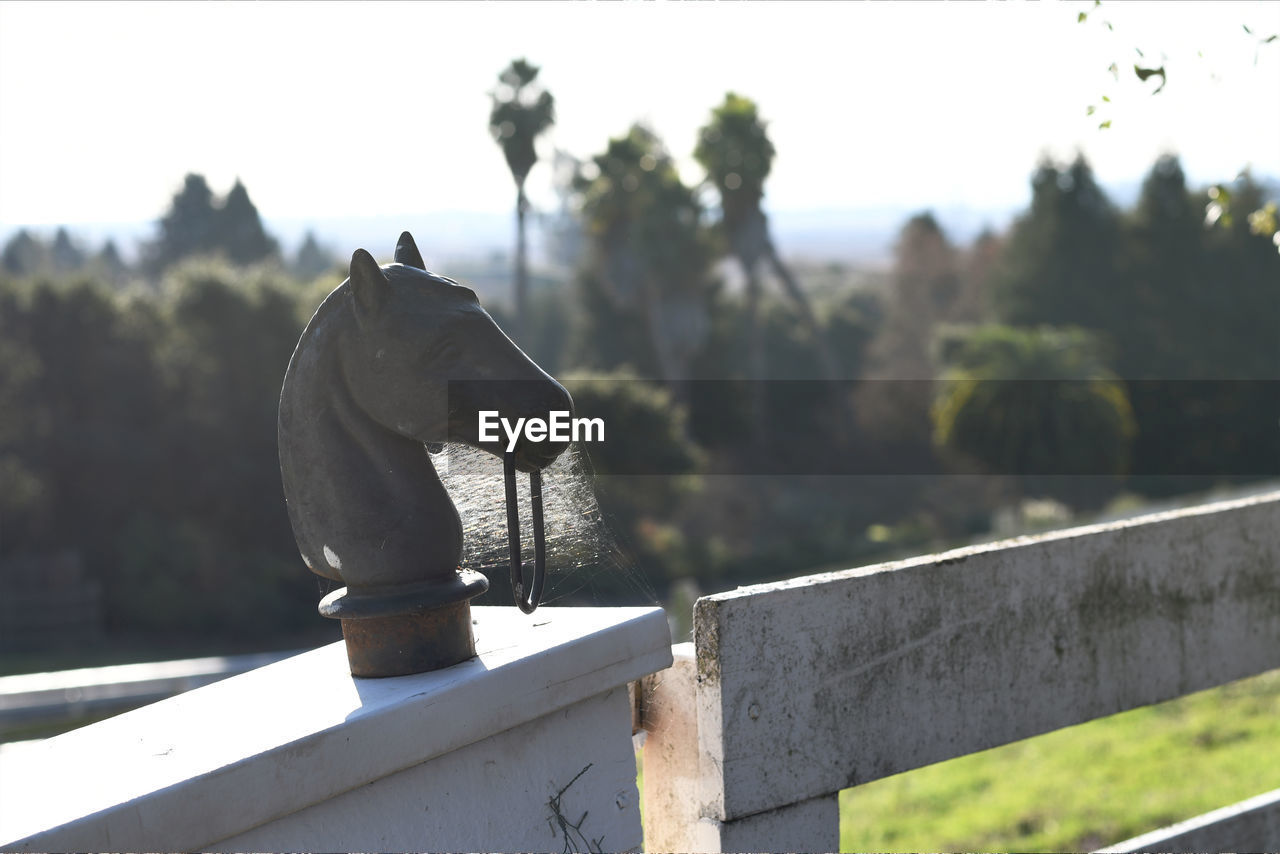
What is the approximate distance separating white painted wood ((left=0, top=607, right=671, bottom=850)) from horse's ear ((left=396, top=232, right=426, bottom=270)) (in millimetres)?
712

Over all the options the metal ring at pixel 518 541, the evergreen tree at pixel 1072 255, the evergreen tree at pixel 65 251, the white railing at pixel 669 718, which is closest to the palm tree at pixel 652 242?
the evergreen tree at pixel 1072 255

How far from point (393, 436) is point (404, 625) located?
327 mm

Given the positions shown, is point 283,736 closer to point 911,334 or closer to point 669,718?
point 669,718

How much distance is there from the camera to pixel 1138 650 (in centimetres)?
271

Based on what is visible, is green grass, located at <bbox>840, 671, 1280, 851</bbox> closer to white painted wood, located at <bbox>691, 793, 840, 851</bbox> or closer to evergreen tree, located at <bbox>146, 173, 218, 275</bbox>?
white painted wood, located at <bbox>691, 793, 840, 851</bbox>

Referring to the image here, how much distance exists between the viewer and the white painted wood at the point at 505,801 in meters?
1.82

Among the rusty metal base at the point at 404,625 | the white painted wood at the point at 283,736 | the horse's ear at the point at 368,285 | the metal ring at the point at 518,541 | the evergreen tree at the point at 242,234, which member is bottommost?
the white painted wood at the point at 283,736

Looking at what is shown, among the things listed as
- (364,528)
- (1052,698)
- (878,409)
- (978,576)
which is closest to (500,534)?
(364,528)

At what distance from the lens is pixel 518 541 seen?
2055 mm

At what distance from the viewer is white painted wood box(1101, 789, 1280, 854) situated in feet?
8.55

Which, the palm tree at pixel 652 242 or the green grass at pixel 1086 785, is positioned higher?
the palm tree at pixel 652 242

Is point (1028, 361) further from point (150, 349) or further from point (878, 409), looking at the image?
point (150, 349)

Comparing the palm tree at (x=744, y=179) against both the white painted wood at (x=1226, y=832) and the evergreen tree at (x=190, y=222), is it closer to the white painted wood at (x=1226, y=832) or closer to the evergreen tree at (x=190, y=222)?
the evergreen tree at (x=190, y=222)

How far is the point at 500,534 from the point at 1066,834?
3.37 meters
